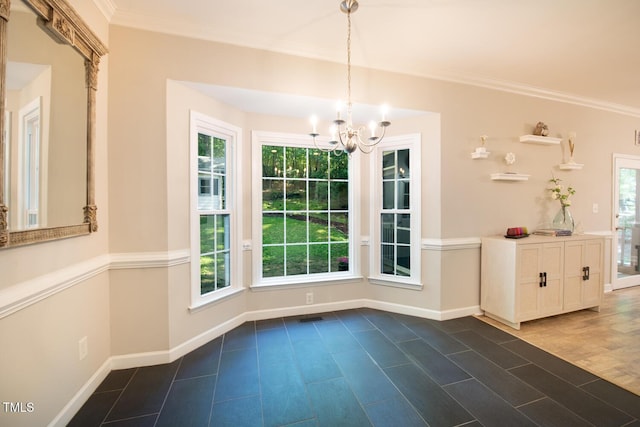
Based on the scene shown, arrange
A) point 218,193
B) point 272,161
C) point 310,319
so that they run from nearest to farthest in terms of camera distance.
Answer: point 218,193
point 310,319
point 272,161

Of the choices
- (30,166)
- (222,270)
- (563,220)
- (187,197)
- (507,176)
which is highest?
(507,176)

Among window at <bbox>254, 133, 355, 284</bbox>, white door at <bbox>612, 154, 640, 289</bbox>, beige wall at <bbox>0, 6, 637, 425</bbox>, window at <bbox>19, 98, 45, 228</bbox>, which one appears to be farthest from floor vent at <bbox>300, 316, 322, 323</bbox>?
white door at <bbox>612, 154, 640, 289</bbox>

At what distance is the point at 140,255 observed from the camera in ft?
7.07

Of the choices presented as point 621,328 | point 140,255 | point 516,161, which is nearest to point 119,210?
point 140,255

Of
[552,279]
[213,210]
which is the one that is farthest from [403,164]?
[213,210]

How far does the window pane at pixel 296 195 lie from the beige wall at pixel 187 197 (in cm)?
48

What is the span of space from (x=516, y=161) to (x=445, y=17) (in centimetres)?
209

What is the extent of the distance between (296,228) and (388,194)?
123 centimetres

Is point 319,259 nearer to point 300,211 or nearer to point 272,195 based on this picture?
point 300,211

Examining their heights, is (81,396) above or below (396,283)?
below

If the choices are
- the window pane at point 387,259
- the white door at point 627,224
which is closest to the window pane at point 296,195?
the window pane at point 387,259

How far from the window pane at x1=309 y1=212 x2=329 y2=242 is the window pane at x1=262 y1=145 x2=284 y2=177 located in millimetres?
674

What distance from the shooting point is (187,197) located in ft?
7.77

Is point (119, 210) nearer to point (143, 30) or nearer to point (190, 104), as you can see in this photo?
point (190, 104)
